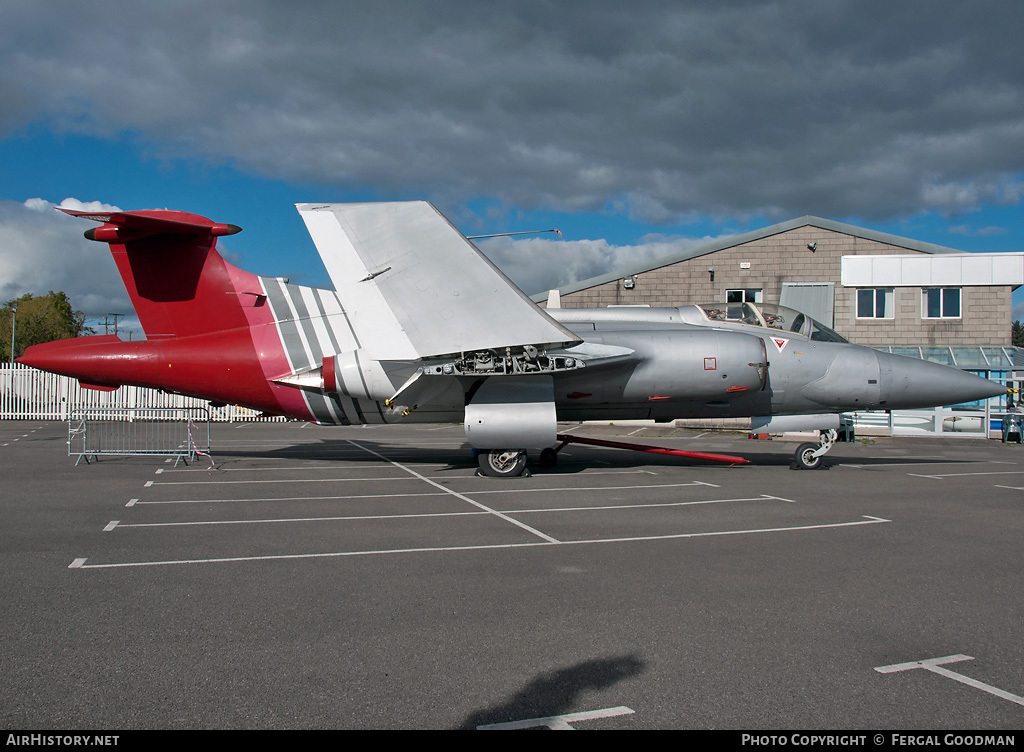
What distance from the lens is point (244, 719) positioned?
3.32m

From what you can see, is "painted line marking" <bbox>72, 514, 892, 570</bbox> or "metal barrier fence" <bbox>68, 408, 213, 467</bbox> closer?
"painted line marking" <bbox>72, 514, 892, 570</bbox>

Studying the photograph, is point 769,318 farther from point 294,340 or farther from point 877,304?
point 877,304

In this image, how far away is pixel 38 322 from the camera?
65.5m

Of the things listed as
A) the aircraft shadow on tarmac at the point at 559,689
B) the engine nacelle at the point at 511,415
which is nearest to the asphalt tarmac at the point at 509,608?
the aircraft shadow on tarmac at the point at 559,689

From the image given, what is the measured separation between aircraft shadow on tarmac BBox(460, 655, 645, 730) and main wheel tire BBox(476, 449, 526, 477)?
332 inches

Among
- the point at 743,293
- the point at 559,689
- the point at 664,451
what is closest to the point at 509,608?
the point at 559,689

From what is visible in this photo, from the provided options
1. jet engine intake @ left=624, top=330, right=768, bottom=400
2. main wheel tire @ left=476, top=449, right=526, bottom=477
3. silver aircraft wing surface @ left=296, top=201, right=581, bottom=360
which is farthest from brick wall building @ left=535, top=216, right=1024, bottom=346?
silver aircraft wing surface @ left=296, top=201, right=581, bottom=360

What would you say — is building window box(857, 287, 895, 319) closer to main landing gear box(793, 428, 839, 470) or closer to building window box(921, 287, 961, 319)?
building window box(921, 287, 961, 319)

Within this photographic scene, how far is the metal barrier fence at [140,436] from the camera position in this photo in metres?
15.2

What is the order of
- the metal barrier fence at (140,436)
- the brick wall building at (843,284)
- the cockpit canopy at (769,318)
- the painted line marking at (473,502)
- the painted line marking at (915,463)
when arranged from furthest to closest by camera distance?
the brick wall building at (843,284) → the metal barrier fence at (140,436) → the painted line marking at (915,463) → the cockpit canopy at (769,318) → the painted line marking at (473,502)

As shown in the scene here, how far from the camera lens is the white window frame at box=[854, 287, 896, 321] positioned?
28597 mm

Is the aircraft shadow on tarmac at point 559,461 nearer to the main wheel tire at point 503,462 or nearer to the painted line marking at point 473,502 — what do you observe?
the painted line marking at point 473,502

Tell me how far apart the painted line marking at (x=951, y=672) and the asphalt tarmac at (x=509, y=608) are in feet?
0.07

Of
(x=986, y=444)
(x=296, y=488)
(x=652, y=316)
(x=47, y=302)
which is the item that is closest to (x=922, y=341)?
(x=986, y=444)
